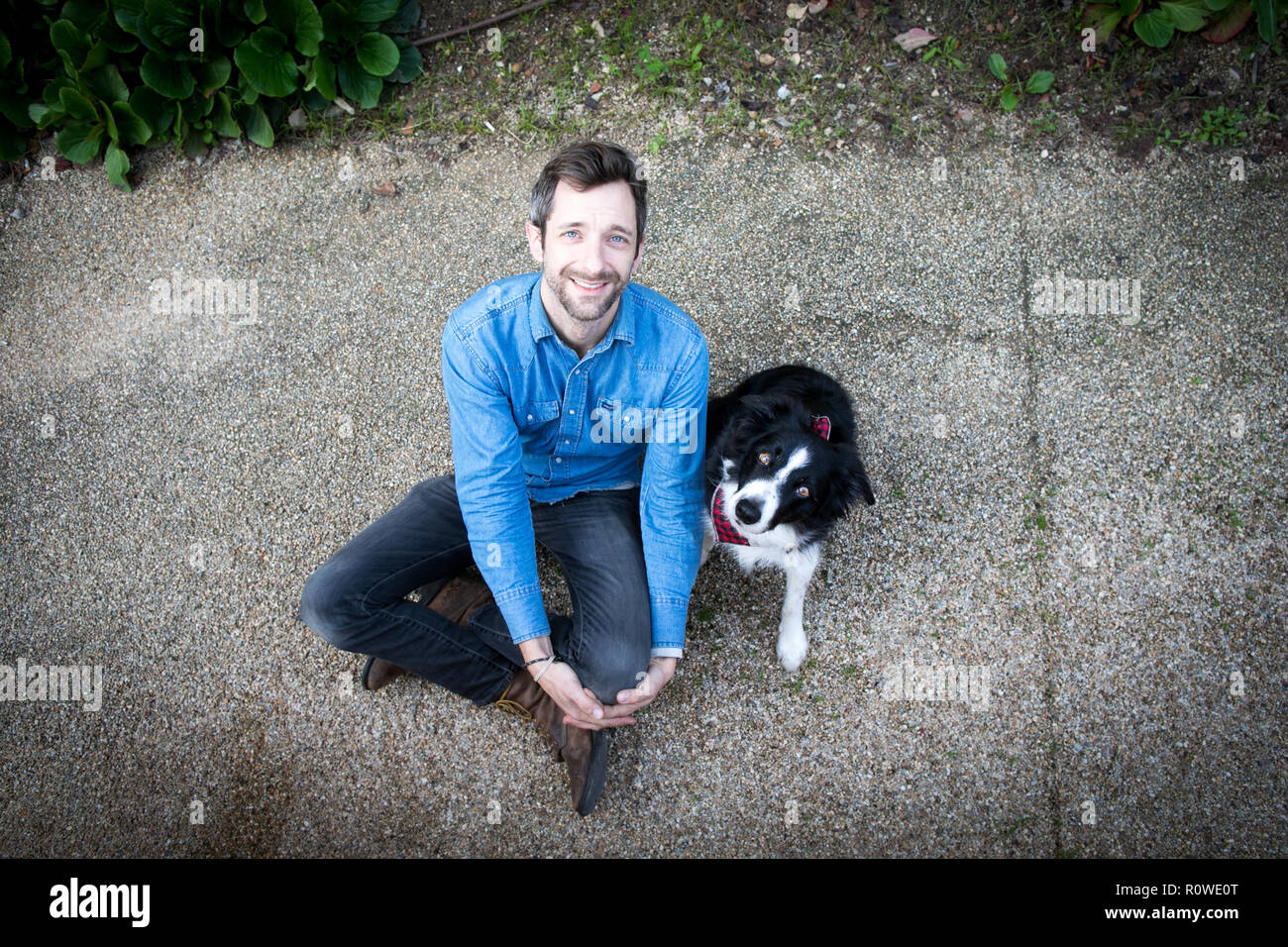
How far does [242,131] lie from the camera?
4.07 metres

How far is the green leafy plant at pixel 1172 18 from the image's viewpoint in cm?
366

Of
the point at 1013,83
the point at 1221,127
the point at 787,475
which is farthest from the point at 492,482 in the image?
the point at 1221,127

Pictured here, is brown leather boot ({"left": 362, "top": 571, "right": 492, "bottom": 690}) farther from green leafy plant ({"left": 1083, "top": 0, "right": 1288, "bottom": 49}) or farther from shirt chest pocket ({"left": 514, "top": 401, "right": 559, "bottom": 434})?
green leafy plant ({"left": 1083, "top": 0, "right": 1288, "bottom": 49})

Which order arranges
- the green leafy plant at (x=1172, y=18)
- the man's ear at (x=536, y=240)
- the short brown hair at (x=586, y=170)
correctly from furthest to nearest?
the green leafy plant at (x=1172, y=18) → the man's ear at (x=536, y=240) → the short brown hair at (x=586, y=170)

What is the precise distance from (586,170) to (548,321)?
523 millimetres

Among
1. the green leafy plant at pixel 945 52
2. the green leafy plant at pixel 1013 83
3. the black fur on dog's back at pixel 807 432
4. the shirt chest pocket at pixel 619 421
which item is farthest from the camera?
the green leafy plant at pixel 945 52

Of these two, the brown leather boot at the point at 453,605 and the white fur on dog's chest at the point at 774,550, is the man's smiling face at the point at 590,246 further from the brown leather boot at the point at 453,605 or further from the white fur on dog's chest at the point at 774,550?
the brown leather boot at the point at 453,605

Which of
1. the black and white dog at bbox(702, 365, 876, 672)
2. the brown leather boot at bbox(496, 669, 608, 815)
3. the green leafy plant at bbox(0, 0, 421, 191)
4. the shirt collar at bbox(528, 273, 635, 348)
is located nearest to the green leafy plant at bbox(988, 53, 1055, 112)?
the black and white dog at bbox(702, 365, 876, 672)

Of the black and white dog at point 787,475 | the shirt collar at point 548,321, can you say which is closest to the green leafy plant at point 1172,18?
the black and white dog at point 787,475

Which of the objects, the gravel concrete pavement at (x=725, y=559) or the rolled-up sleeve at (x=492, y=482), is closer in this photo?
the rolled-up sleeve at (x=492, y=482)

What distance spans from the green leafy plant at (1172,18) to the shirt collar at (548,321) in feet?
10.9
